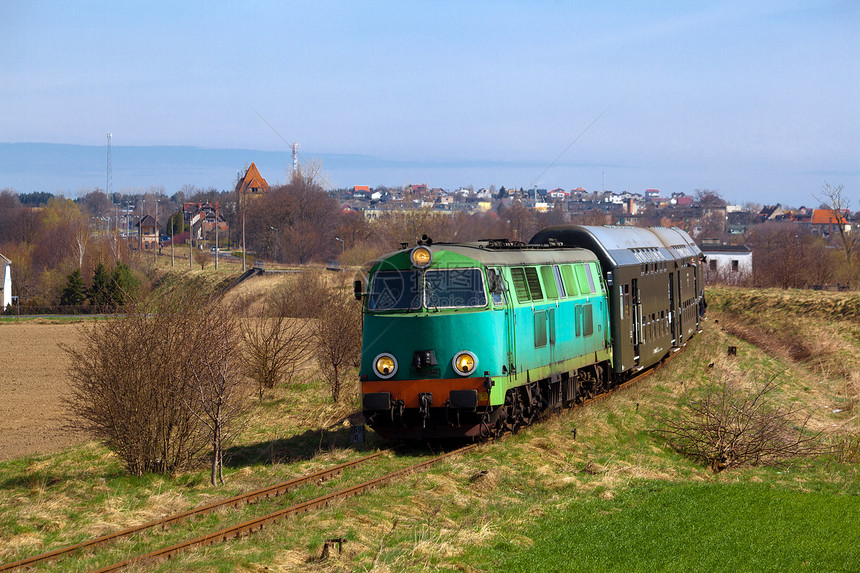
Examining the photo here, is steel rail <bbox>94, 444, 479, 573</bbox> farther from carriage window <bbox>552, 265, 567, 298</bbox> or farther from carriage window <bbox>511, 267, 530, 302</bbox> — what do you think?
carriage window <bbox>552, 265, 567, 298</bbox>

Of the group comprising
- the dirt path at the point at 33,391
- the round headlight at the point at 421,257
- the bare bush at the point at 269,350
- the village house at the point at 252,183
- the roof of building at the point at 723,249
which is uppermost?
the village house at the point at 252,183

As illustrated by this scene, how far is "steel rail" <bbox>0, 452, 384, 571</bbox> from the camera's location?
11.1 metres

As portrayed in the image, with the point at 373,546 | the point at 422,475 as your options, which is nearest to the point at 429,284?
the point at 422,475

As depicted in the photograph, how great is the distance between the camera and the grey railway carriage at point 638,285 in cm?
2367

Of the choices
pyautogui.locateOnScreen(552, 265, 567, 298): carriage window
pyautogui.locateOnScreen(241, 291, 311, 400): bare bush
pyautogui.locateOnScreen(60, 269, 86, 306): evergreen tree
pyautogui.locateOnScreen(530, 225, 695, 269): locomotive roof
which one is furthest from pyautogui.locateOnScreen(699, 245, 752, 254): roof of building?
pyautogui.locateOnScreen(552, 265, 567, 298): carriage window

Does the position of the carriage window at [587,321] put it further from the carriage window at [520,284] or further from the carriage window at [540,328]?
the carriage window at [520,284]

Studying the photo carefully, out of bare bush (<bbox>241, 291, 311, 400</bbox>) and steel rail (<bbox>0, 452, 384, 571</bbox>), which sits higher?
bare bush (<bbox>241, 291, 311, 400</bbox>)

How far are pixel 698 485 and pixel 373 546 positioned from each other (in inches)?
316

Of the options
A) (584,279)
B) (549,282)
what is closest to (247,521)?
(549,282)

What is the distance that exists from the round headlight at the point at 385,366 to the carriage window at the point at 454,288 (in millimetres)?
1247

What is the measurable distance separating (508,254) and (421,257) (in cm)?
223

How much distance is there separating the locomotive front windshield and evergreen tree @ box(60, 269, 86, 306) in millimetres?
69287

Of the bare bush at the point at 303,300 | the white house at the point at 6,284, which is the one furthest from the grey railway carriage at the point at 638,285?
the white house at the point at 6,284

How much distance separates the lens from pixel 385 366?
16.7 metres
